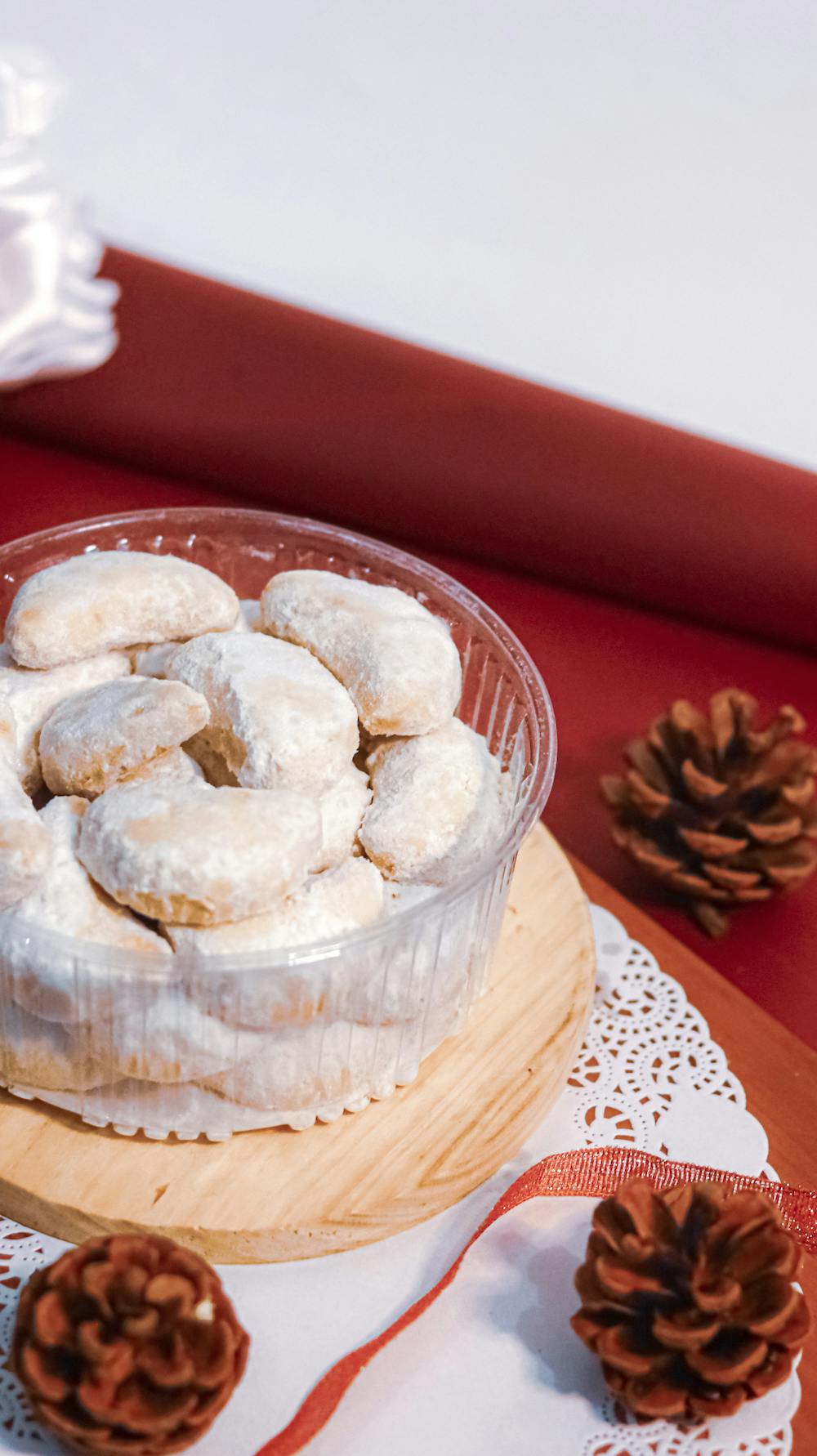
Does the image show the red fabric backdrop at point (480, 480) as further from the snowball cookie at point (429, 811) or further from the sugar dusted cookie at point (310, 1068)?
the sugar dusted cookie at point (310, 1068)

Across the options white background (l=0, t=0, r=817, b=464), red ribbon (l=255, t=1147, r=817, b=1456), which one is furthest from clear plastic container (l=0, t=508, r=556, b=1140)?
white background (l=0, t=0, r=817, b=464)

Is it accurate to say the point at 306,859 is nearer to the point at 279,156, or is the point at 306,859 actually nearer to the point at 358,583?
the point at 358,583

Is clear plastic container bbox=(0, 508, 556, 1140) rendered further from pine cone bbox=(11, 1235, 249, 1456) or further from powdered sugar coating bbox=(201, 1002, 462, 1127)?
pine cone bbox=(11, 1235, 249, 1456)

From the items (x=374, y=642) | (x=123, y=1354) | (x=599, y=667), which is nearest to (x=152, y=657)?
(x=374, y=642)

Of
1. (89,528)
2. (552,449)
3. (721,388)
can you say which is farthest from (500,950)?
(721,388)

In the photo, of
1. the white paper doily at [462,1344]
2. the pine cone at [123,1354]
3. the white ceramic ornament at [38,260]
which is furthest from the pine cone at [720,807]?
the white ceramic ornament at [38,260]

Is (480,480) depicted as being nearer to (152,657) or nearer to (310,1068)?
(152,657)
